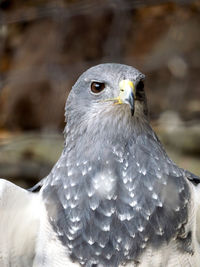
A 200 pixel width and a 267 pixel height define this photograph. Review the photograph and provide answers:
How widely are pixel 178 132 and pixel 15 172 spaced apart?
1221 mm

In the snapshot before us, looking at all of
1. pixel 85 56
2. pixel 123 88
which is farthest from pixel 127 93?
pixel 85 56

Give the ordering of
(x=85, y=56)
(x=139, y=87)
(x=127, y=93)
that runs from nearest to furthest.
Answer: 1. (x=127, y=93)
2. (x=139, y=87)
3. (x=85, y=56)

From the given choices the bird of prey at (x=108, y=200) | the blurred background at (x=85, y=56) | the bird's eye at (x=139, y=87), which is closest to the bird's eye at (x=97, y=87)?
the bird of prey at (x=108, y=200)

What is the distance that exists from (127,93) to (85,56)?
3179 millimetres

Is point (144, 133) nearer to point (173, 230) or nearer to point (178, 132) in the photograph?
point (173, 230)

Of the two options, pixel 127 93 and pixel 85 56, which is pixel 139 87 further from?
pixel 85 56

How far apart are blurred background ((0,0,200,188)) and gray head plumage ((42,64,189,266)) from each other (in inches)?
98.9

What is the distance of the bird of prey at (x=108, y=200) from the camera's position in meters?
→ 1.85

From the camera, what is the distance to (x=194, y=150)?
4387 mm

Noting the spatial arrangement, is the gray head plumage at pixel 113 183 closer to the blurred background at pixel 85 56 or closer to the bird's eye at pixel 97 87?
the bird's eye at pixel 97 87

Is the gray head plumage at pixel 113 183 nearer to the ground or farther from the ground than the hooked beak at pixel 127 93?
nearer to the ground

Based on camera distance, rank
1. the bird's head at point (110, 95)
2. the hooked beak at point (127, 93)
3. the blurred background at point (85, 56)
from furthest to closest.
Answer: the blurred background at point (85, 56)
the bird's head at point (110, 95)
the hooked beak at point (127, 93)

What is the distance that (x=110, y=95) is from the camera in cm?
196

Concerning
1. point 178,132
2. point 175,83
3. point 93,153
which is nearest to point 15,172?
point 178,132
